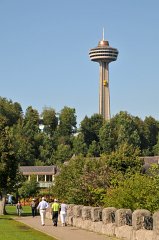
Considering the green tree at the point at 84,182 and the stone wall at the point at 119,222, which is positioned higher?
the green tree at the point at 84,182

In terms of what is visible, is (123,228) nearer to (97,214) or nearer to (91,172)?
(97,214)

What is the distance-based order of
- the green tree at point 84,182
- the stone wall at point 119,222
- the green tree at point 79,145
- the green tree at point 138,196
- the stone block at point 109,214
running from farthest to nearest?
the green tree at point 79,145
the green tree at point 84,182
the green tree at point 138,196
the stone block at point 109,214
the stone wall at point 119,222

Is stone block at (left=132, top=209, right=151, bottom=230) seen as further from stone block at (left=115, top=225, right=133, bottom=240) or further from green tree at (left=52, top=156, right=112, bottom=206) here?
green tree at (left=52, top=156, right=112, bottom=206)

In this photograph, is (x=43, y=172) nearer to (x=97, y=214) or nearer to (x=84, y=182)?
(x=84, y=182)

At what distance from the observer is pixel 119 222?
1039 inches

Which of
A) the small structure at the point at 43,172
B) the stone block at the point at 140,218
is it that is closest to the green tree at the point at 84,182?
the stone block at the point at 140,218

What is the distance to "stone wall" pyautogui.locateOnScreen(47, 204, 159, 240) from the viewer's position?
2313 cm

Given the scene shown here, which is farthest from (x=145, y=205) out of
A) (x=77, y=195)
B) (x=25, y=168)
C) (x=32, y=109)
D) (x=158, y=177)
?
(x=32, y=109)

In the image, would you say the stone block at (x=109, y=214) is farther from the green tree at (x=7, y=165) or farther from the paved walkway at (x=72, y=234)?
the green tree at (x=7, y=165)

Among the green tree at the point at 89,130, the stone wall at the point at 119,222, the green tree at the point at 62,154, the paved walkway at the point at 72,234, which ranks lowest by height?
the paved walkway at the point at 72,234

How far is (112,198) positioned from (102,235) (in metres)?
5.85

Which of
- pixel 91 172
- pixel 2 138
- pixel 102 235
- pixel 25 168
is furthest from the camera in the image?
pixel 25 168

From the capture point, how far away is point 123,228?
1013 inches

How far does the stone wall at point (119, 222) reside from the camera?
2313 cm
